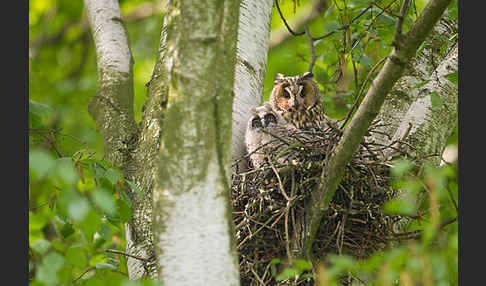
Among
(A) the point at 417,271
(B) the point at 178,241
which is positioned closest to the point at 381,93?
(A) the point at 417,271

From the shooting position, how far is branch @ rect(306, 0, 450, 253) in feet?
6.73

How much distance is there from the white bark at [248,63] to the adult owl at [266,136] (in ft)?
0.21

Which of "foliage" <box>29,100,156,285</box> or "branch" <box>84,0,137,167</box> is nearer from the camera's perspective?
"foliage" <box>29,100,156,285</box>

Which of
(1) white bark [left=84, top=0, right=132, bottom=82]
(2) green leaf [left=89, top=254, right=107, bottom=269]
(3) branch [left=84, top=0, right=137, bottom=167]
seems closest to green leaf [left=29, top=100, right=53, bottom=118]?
(2) green leaf [left=89, top=254, right=107, bottom=269]

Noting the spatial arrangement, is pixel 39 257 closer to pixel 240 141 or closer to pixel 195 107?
pixel 195 107

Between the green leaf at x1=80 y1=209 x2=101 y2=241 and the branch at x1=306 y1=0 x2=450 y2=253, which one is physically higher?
the branch at x1=306 y1=0 x2=450 y2=253

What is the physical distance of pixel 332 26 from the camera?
12.8ft

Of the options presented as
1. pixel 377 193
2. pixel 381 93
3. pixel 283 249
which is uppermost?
pixel 381 93

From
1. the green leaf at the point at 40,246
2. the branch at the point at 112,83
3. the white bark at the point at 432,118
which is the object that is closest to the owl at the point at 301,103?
the white bark at the point at 432,118

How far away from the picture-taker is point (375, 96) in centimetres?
211

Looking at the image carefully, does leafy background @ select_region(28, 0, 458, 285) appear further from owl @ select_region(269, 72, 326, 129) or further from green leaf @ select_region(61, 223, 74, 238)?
owl @ select_region(269, 72, 326, 129)

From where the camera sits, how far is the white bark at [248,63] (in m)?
3.43

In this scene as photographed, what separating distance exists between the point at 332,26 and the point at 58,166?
8.36 feet

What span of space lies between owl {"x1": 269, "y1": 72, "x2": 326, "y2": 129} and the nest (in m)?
0.94
